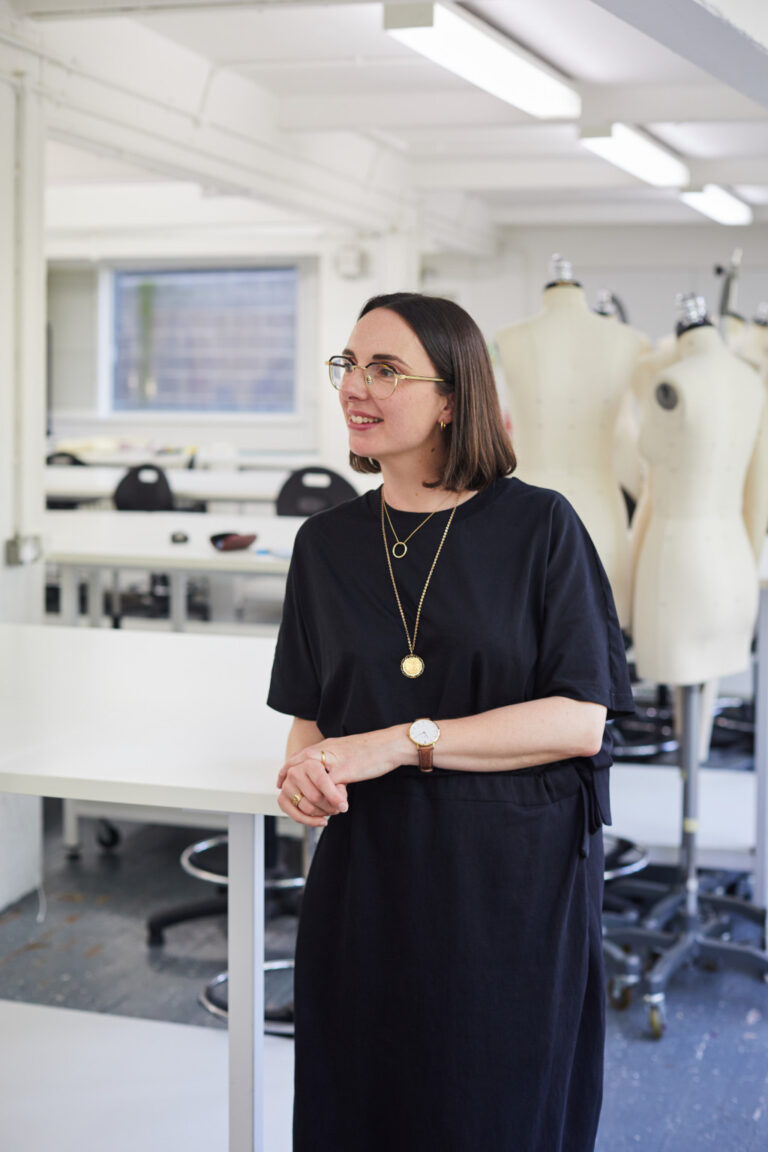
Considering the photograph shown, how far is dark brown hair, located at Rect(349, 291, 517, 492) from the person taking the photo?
1.44m

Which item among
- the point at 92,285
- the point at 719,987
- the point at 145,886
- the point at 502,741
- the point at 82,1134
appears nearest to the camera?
the point at 502,741

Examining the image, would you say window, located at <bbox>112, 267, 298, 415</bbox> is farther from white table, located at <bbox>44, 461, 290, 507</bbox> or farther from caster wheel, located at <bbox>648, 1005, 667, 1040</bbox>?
caster wheel, located at <bbox>648, 1005, 667, 1040</bbox>

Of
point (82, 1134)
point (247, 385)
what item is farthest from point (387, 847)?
point (247, 385)

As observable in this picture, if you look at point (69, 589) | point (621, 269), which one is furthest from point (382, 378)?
point (621, 269)

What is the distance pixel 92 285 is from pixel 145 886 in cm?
774

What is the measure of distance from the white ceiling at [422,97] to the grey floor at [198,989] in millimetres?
2544

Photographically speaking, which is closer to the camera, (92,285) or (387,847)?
(387,847)

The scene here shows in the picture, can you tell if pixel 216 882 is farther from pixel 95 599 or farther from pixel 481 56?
pixel 481 56

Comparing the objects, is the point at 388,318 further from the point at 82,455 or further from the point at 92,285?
the point at 92,285

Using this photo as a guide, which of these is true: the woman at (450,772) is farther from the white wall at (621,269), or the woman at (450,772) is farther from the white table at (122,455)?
the white wall at (621,269)

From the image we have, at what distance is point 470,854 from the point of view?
4.62ft

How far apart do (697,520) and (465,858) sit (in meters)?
1.77

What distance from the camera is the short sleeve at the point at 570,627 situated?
1397 millimetres

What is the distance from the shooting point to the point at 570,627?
140 centimetres
